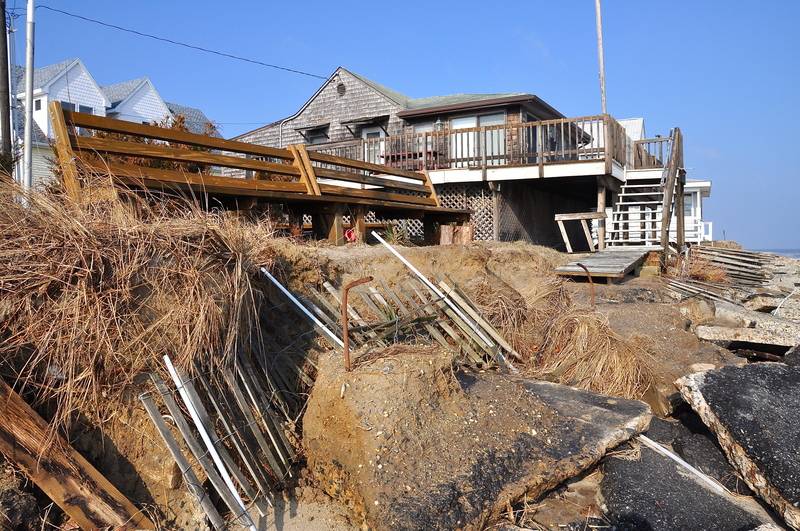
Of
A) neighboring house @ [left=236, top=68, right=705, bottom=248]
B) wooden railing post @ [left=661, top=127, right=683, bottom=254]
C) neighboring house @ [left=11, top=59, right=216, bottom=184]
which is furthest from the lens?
neighboring house @ [left=11, top=59, right=216, bottom=184]

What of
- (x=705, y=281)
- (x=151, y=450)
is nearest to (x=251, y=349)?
(x=151, y=450)

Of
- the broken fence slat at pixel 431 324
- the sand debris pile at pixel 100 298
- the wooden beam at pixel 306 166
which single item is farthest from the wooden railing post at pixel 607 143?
the sand debris pile at pixel 100 298

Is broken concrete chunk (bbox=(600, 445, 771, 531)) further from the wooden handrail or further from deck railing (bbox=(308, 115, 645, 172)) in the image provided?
deck railing (bbox=(308, 115, 645, 172))

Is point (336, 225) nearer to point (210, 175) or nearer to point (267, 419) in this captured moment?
point (210, 175)

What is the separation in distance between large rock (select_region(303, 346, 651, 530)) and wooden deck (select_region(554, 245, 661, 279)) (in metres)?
4.51

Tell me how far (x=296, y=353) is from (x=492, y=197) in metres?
11.7

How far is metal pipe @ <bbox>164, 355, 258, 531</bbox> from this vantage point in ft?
10.3

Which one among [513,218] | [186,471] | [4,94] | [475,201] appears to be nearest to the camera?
[186,471]

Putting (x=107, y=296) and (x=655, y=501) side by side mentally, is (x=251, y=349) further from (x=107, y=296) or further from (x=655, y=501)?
(x=655, y=501)

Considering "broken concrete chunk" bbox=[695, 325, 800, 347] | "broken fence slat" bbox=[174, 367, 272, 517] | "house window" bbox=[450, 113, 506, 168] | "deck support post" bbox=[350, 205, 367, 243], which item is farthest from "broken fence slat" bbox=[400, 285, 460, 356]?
"house window" bbox=[450, 113, 506, 168]

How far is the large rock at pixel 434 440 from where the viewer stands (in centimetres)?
319

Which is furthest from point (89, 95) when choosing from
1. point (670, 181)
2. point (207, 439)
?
point (207, 439)

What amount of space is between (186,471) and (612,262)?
935 cm

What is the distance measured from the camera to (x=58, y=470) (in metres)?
2.96
